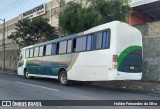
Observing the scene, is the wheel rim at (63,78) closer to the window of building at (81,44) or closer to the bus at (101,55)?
the bus at (101,55)

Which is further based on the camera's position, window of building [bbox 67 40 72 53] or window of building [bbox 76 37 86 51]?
window of building [bbox 67 40 72 53]

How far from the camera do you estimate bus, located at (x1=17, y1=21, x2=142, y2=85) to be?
42.2 ft

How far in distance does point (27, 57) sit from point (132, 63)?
498 inches

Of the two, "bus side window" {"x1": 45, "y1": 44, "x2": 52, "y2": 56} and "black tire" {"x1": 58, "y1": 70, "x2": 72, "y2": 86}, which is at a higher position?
"bus side window" {"x1": 45, "y1": 44, "x2": 52, "y2": 56}

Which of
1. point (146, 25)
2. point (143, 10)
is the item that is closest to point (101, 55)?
point (146, 25)

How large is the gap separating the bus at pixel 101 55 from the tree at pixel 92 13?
365cm

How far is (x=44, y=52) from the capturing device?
2020cm

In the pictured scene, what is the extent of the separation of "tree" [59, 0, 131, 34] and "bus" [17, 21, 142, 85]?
3.65m

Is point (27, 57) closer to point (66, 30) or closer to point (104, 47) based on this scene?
point (66, 30)

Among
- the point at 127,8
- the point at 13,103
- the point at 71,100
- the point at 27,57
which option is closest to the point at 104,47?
the point at 71,100

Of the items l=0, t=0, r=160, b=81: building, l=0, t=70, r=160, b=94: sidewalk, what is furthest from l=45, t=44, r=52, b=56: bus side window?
l=0, t=0, r=160, b=81: building

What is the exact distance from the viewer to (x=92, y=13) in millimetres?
20469

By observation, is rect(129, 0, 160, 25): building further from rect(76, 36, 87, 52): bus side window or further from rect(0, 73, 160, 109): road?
rect(0, 73, 160, 109): road

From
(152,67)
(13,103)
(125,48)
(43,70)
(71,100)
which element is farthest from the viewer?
(43,70)
